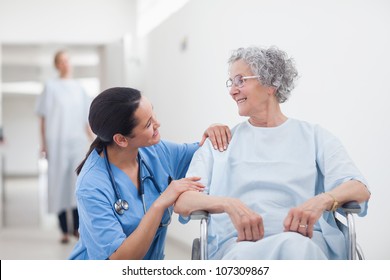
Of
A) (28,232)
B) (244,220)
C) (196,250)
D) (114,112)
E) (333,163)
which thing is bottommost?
(28,232)

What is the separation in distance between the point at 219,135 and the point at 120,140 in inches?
11.2

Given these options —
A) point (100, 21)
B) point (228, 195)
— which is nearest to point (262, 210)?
point (228, 195)

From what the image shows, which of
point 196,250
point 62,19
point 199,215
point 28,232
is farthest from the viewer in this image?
point 28,232

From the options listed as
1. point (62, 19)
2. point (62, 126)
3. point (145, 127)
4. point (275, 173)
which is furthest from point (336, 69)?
point (62, 126)

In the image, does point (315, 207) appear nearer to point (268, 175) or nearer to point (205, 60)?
point (268, 175)

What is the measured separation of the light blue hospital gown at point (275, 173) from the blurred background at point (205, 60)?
8 centimetres

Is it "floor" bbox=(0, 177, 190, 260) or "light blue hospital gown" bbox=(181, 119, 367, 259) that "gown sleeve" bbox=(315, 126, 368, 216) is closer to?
"light blue hospital gown" bbox=(181, 119, 367, 259)

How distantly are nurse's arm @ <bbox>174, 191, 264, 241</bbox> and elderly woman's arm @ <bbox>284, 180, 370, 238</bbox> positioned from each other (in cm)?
8

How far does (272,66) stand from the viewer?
1503 millimetres

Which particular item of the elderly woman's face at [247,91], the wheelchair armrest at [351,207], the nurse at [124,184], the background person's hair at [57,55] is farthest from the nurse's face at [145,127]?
the background person's hair at [57,55]

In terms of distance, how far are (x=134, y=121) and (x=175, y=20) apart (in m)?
0.51

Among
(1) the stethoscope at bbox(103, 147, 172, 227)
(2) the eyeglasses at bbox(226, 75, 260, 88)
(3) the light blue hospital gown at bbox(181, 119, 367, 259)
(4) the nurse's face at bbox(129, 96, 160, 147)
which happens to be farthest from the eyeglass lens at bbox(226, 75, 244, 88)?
(1) the stethoscope at bbox(103, 147, 172, 227)

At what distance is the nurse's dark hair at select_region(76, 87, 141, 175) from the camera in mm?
1421

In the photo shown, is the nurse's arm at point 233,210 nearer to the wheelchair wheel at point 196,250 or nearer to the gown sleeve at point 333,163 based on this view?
the wheelchair wheel at point 196,250
